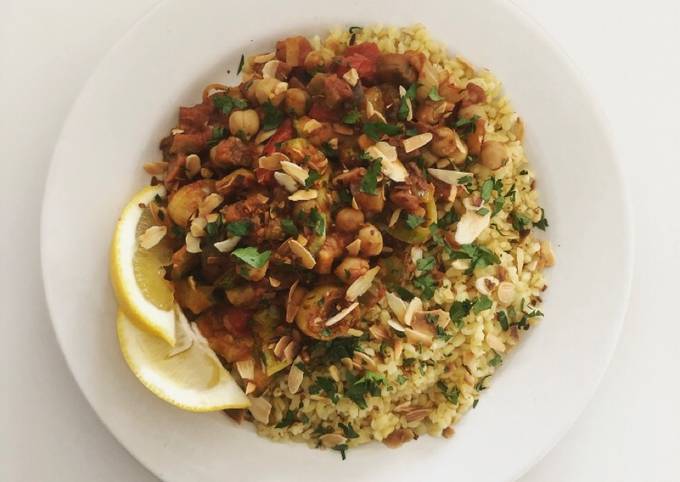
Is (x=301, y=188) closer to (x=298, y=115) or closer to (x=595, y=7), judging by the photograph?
(x=298, y=115)

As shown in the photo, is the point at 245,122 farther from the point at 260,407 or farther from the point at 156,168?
the point at 260,407

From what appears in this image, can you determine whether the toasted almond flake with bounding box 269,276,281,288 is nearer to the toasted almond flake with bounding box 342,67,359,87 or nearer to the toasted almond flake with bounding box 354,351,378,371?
the toasted almond flake with bounding box 354,351,378,371

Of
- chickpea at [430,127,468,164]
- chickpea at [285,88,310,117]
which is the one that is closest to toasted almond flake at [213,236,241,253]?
chickpea at [285,88,310,117]

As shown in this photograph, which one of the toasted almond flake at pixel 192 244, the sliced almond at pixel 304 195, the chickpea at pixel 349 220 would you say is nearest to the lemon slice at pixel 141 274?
the toasted almond flake at pixel 192 244

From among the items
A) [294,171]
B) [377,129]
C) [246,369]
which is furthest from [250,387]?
[377,129]

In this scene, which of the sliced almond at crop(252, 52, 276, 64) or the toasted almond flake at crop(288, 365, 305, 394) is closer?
the toasted almond flake at crop(288, 365, 305, 394)

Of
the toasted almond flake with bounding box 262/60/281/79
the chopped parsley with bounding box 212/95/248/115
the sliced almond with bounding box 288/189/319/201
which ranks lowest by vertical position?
the sliced almond with bounding box 288/189/319/201

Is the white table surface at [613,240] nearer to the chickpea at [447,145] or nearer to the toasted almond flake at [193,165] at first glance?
the toasted almond flake at [193,165]
